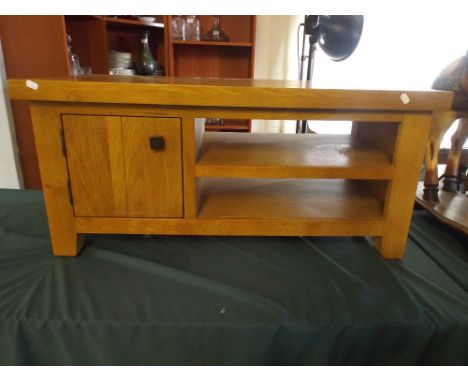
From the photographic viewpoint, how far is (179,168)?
0.76 m

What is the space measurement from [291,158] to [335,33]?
1091mm

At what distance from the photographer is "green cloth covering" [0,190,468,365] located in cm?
62

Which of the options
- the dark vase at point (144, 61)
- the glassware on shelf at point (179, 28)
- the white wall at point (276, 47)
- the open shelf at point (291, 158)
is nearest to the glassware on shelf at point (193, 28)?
the glassware on shelf at point (179, 28)

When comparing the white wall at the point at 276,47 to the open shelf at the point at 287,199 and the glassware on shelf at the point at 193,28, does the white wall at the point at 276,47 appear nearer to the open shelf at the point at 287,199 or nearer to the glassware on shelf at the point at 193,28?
the glassware on shelf at the point at 193,28

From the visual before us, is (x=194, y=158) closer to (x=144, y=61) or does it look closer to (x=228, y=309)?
(x=228, y=309)

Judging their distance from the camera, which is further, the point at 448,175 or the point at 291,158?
the point at 448,175

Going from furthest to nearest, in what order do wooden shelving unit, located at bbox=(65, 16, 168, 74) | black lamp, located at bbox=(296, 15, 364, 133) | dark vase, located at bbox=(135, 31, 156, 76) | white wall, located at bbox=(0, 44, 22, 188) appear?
1. dark vase, located at bbox=(135, 31, 156, 76)
2. wooden shelving unit, located at bbox=(65, 16, 168, 74)
3. white wall, located at bbox=(0, 44, 22, 188)
4. black lamp, located at bbox=(296, 15, 364, 133)

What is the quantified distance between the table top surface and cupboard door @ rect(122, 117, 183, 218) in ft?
0.20

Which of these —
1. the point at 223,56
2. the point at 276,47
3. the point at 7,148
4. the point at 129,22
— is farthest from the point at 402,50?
the point at 7,148

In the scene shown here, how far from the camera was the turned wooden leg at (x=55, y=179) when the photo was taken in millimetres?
710

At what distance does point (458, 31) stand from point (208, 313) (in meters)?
1.82

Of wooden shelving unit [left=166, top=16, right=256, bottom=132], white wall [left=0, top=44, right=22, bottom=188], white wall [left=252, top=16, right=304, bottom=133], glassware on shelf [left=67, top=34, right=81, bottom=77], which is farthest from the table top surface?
white wall [left=252, top=16, right=304, bottom=133]

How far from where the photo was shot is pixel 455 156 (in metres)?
1.07

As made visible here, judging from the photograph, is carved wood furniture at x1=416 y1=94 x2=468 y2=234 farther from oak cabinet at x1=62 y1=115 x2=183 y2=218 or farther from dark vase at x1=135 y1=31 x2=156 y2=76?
dark vase at x1=135 y1=31 x2=156 y2=76
